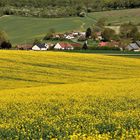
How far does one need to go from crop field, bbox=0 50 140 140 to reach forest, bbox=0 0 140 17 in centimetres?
10586

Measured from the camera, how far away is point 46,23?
139 m

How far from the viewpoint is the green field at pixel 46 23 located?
128 m

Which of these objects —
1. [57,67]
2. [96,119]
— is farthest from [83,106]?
[57,67]

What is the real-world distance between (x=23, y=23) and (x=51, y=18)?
11.8 meters

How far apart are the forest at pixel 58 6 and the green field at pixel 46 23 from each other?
22.8 feet

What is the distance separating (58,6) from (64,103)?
A: 491 feet

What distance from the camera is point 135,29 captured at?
381 feet

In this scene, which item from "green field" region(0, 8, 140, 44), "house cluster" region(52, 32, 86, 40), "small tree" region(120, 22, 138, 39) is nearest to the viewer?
"small tree" region(120, 22, 138, 39)

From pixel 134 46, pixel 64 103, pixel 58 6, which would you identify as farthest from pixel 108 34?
pixel 64 103

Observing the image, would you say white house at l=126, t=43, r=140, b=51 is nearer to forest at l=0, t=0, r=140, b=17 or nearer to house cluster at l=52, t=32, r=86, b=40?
house cluster at l=52, t=32, r=86, b=40

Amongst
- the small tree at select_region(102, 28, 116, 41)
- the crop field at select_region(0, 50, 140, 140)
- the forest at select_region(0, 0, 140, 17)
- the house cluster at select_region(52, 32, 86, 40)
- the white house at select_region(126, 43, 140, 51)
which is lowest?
the white house at select_region(126, 43, 140, 51)

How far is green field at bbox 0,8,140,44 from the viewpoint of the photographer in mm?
128000

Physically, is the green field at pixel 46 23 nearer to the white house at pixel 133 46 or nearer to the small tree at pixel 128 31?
the small tree at pixel 128 31

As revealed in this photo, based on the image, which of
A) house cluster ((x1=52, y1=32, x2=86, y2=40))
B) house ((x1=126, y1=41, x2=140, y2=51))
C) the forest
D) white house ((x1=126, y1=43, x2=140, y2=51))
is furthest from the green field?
white house ((x1=126, y1=43, x2=140, y2=51))
